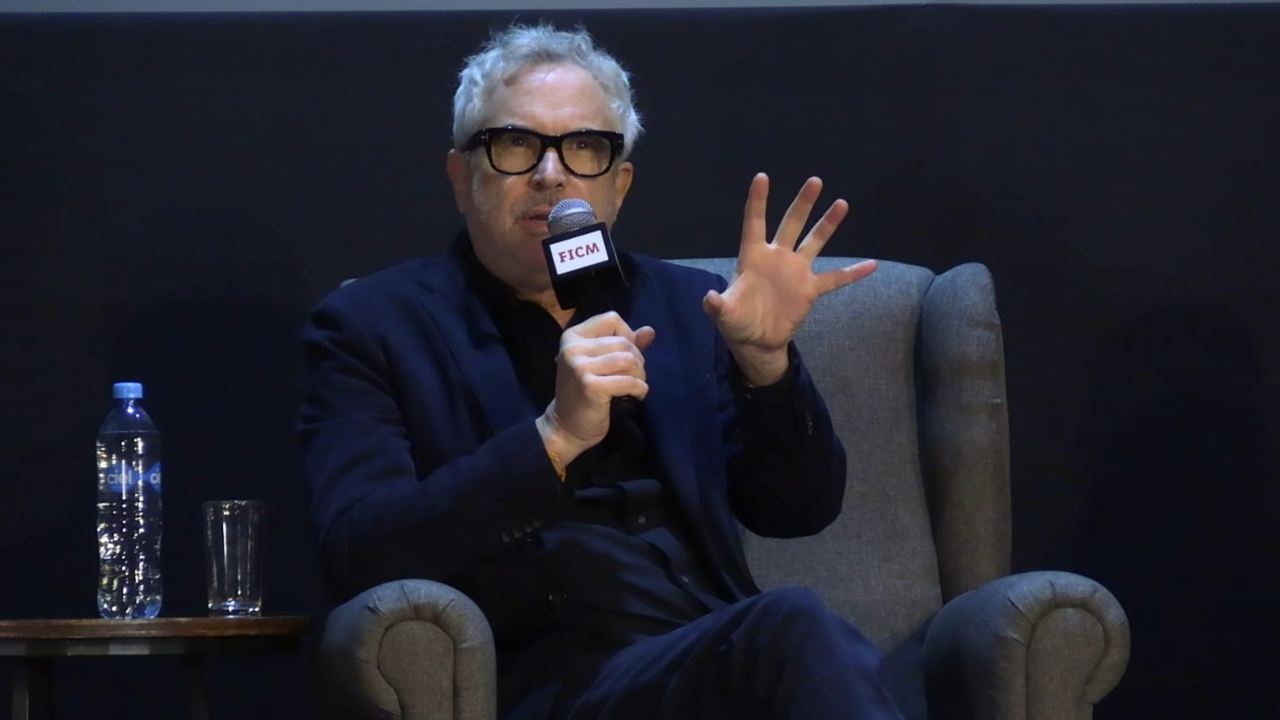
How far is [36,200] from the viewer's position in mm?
2777

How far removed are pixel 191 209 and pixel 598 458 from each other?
1.09 metres

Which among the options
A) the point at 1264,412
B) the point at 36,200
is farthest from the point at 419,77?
the point at 1264,412

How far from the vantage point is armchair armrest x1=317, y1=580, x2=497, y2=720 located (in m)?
1.74

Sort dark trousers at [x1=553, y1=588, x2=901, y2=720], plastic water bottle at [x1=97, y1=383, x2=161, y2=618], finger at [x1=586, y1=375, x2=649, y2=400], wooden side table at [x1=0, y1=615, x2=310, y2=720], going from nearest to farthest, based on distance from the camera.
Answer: dark trousers at [x1=553, y1=588, x2=901, y2=720] → finger at [x1=586, y1=375, x2=649, y2=400] → wooden side table at [x1=0, y1=615, x2=310, y2=720] → plastic water bottle at [x1=97, y1=383, x2=161, y2=618]

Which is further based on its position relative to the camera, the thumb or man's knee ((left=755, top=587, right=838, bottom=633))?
the thumb

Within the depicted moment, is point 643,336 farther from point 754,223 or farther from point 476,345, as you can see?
point 476,345

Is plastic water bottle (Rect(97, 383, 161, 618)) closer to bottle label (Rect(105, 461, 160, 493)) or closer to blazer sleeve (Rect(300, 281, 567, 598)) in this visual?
bottle label (Rect(105, 461, 160, 493))

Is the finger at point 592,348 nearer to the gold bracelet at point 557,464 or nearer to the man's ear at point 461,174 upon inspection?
the gold bracelet at point 557,464

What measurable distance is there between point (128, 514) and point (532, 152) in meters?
0.99

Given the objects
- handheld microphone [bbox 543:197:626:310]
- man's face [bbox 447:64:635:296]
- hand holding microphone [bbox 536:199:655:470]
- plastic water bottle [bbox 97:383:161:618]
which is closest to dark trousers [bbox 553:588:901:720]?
hand holding microphone [bbox 536:199:655:470]

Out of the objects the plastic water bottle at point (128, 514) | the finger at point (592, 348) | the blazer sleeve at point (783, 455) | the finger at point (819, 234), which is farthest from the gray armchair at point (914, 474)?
the plastic water bottle at point (128, 514)

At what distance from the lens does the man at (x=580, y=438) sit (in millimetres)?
1712

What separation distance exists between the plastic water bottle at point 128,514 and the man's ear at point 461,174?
69 centimetres

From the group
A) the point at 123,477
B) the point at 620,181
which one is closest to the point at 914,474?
the point at 620,181
